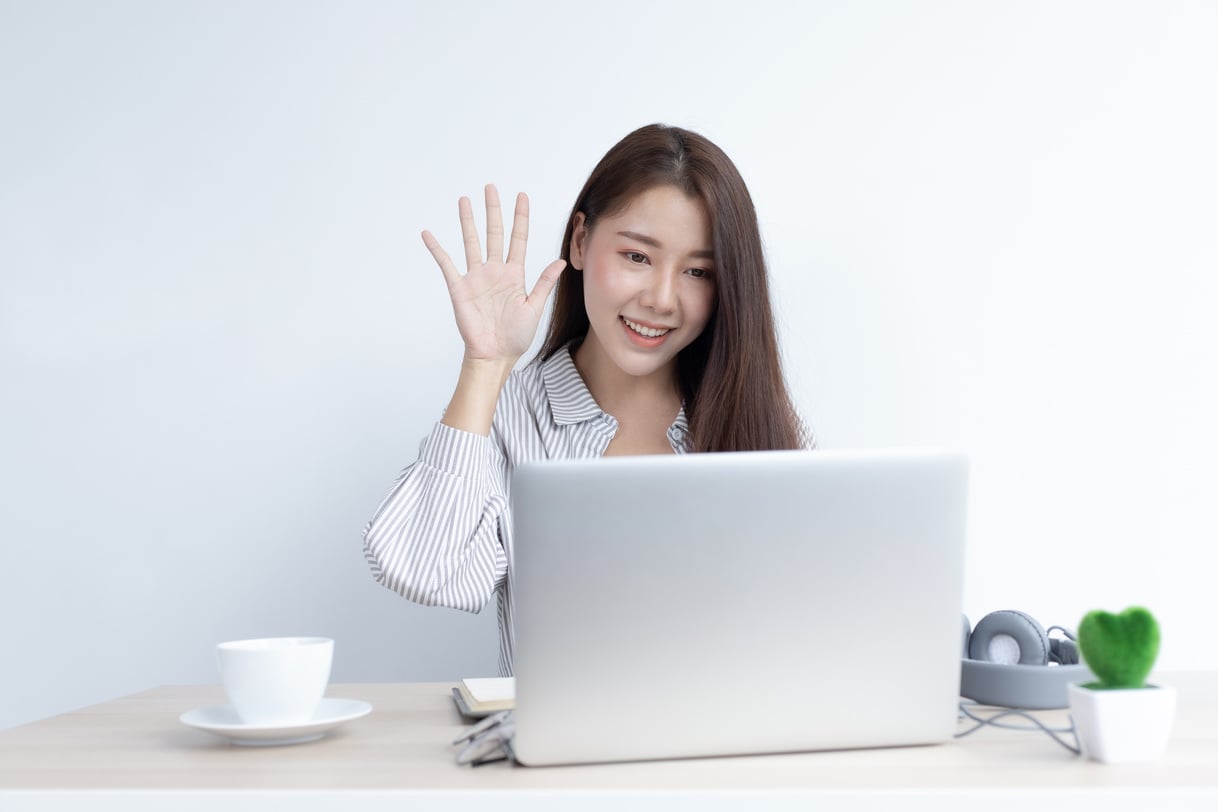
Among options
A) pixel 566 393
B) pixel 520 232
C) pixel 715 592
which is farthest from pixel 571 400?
pixel 715 592

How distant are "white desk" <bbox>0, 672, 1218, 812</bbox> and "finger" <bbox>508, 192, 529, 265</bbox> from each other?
0.82 meters

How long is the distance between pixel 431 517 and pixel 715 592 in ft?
2.28

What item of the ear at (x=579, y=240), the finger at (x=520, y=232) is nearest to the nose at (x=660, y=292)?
the ear at (x=579, y=240)

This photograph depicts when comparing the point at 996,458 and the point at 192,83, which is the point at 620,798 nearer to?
the point at 996,458

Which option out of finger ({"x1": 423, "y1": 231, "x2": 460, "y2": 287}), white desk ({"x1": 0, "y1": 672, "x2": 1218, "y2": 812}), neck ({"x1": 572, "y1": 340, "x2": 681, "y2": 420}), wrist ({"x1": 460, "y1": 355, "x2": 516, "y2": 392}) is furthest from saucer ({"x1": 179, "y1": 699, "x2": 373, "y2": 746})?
neck ({"x1": 572, "y1": 340, "x2": 681, "y2": 420})

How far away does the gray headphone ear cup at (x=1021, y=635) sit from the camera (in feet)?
3.39

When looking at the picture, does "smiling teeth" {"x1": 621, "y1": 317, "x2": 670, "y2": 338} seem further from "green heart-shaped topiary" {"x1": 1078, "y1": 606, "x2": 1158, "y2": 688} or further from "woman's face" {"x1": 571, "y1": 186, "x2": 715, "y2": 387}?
"green heart-shaped topiary" {"x1": 1078, "y1": 606, "x2": 1158, "y2": 688}

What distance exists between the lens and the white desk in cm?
69

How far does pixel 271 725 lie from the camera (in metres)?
0.86

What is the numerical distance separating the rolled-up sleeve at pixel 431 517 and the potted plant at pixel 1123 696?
2.63 ft

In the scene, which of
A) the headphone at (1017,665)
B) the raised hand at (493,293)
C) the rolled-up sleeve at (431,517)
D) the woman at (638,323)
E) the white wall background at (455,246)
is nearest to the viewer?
the headphone at (1017,665)

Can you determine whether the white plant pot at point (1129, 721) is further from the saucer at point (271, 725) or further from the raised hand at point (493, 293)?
the raised hand at point (493, 293)

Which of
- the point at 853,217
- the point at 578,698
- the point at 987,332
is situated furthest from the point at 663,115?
the point at 578,698

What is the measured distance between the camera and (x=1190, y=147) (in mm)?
2199
